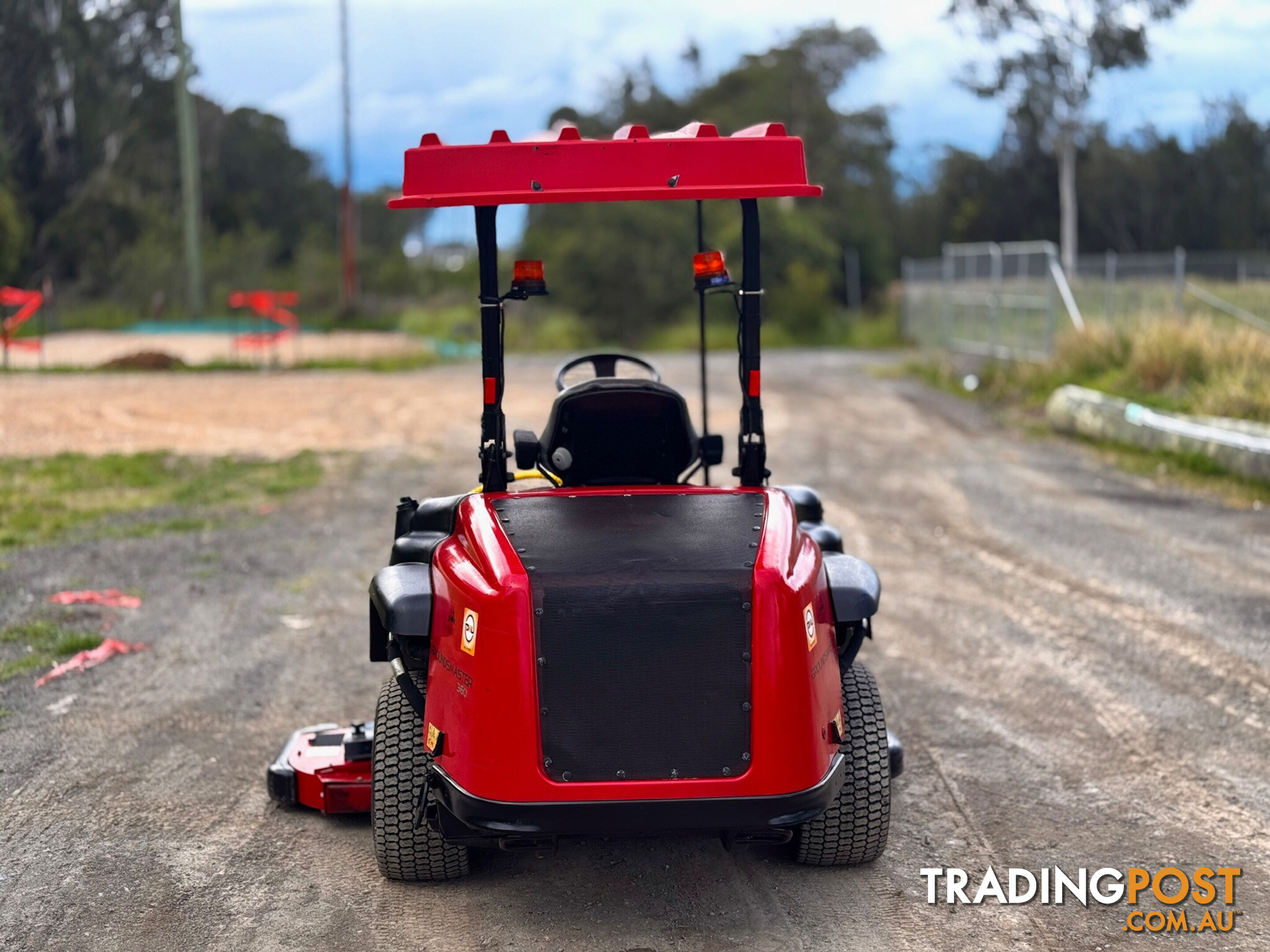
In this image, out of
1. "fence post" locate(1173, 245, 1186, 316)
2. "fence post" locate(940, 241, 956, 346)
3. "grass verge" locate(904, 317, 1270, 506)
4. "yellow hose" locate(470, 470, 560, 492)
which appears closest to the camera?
"yellow hose" locate(470, 470, 560, 492)

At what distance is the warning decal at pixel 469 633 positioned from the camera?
3809 mm

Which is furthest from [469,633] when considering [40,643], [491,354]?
[40,643]

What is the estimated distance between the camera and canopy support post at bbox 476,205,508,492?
4516 mm

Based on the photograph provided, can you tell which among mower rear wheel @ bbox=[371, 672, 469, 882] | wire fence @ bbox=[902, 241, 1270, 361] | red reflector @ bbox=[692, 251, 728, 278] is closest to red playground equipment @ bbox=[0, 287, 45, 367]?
wire fence @ bbox=[902, 241, 1270, 361]

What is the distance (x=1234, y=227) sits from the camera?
4697 centimetres

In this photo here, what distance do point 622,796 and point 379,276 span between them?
4323 cm

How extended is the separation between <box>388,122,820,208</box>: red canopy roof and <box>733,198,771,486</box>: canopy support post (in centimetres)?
48

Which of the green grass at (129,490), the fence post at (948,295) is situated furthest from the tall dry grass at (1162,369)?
the green grass at (129,490)

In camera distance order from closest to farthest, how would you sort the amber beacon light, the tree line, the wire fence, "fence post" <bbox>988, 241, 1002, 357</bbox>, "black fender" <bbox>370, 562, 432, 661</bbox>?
"black fender" <bbox>370, 562, 432, 661</bbox> < the amber beacon light < the wire fence < "fence post" <bbox>988, 241, 1002, 357</bbox> < the tree line

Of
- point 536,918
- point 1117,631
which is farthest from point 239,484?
point 536,918

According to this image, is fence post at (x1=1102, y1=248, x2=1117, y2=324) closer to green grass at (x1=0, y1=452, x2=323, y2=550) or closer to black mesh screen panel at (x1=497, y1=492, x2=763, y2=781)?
green grass at (x1=0, y1=452, x2=323, y2=550)

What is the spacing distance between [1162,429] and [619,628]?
10.4 meters

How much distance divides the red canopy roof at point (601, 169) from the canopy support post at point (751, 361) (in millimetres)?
479

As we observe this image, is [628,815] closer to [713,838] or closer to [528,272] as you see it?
[713,838]
